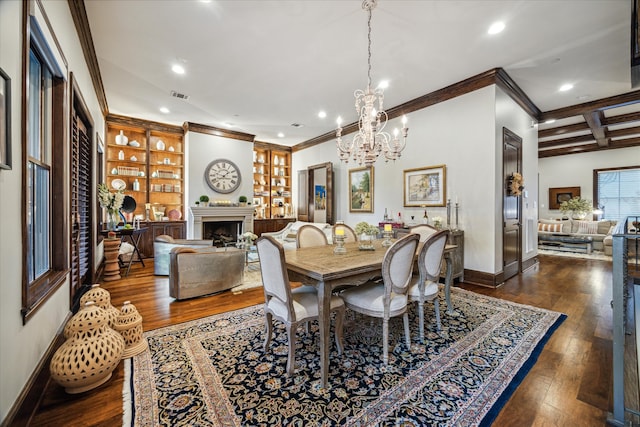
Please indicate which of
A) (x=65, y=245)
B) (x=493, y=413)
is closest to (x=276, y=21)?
(x=65, y=245)

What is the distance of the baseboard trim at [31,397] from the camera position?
4.39 feet

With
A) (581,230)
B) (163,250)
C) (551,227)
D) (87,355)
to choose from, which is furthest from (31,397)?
(581,230)

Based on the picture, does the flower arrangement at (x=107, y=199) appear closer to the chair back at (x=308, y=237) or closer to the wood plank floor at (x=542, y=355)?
the wood plank floor at (x=542, y=355)

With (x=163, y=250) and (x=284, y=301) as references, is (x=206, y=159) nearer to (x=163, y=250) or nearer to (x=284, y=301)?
(x=163, y=250)

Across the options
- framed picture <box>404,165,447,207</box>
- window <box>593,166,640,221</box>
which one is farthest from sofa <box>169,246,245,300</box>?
window <box>593,166,640,221</box>

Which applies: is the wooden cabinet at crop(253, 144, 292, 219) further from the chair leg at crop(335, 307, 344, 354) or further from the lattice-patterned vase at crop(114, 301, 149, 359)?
the chair leg at crop(335, 307, 344, 354)

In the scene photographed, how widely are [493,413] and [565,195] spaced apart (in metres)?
10.5

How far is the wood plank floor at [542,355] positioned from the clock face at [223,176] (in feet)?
9.13

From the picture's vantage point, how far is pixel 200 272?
3.51 m

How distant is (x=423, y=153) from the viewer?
15.6 feet

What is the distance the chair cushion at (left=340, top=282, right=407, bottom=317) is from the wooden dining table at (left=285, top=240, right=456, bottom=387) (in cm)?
17

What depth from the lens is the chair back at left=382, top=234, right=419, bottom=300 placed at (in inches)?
79.6

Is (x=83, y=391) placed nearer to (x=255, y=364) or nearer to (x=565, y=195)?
(x=255, y=364)

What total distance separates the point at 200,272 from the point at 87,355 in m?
1.84
